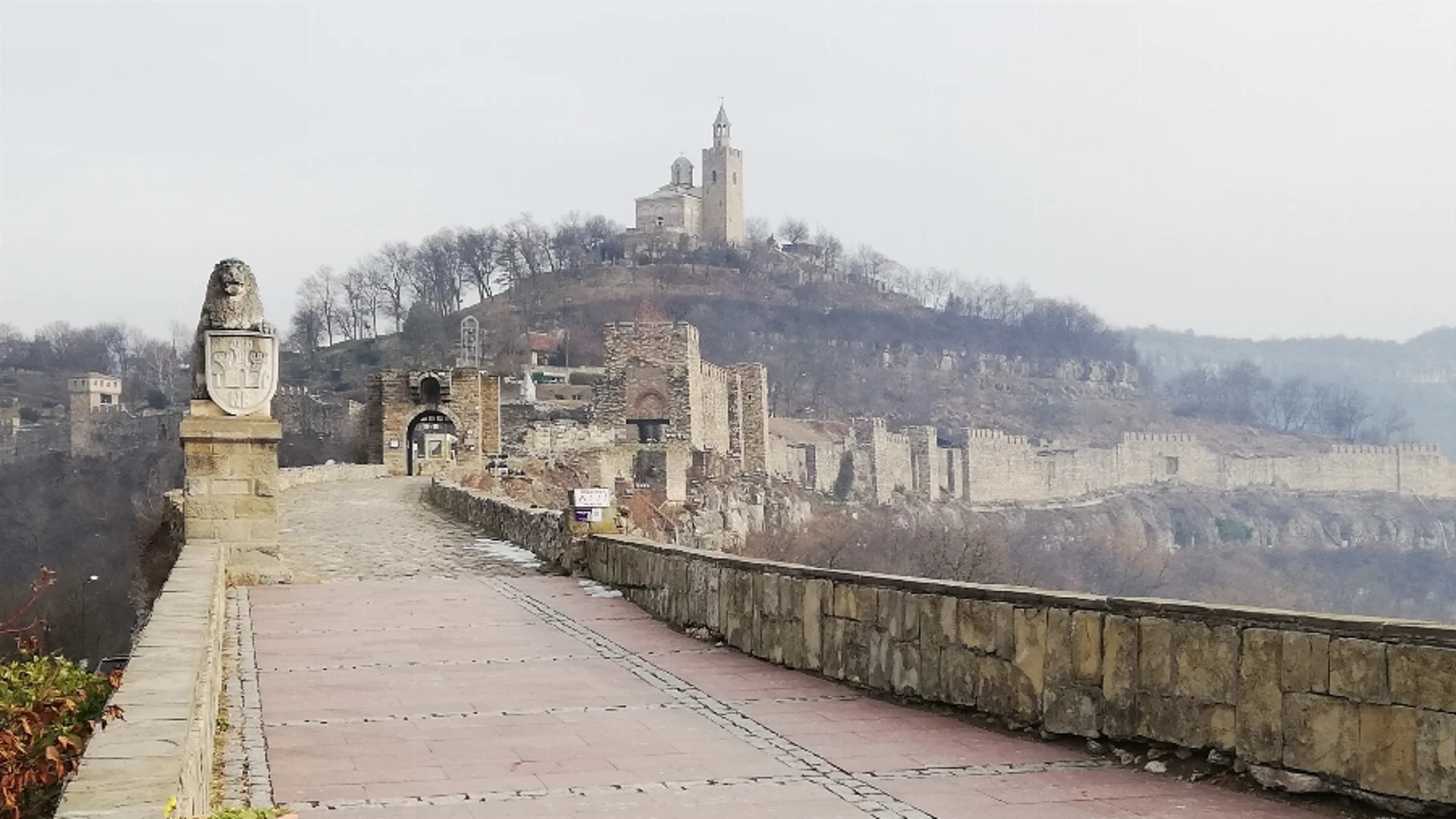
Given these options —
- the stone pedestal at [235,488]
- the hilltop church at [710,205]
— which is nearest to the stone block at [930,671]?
the stone pedestal at [235,488]

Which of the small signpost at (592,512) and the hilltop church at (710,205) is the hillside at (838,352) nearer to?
the hilltop church at (710,205)

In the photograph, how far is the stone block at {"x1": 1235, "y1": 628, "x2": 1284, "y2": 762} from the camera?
5.50 m

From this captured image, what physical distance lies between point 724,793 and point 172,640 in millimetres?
2690

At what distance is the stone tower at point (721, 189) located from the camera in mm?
143750

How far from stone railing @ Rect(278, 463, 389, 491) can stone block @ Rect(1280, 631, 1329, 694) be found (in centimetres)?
2852

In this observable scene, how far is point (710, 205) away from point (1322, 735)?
141579 millimetres

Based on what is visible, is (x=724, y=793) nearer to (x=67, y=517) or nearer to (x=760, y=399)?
(x=67, y=517)

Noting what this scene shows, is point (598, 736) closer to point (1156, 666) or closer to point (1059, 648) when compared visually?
point (1059, 648)

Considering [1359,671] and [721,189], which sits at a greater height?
[721,189]

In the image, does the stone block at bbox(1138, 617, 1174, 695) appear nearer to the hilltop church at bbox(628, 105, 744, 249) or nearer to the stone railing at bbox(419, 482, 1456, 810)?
the stone railing at bbox(419, 482, 1456, 810)

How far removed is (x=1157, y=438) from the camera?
389 feet

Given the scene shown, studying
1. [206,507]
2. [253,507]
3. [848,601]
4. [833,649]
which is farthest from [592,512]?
[848,601]

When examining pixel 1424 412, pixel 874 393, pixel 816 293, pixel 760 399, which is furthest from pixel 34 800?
pixel 1424 412

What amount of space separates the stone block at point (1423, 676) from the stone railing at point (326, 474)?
28999 mm
